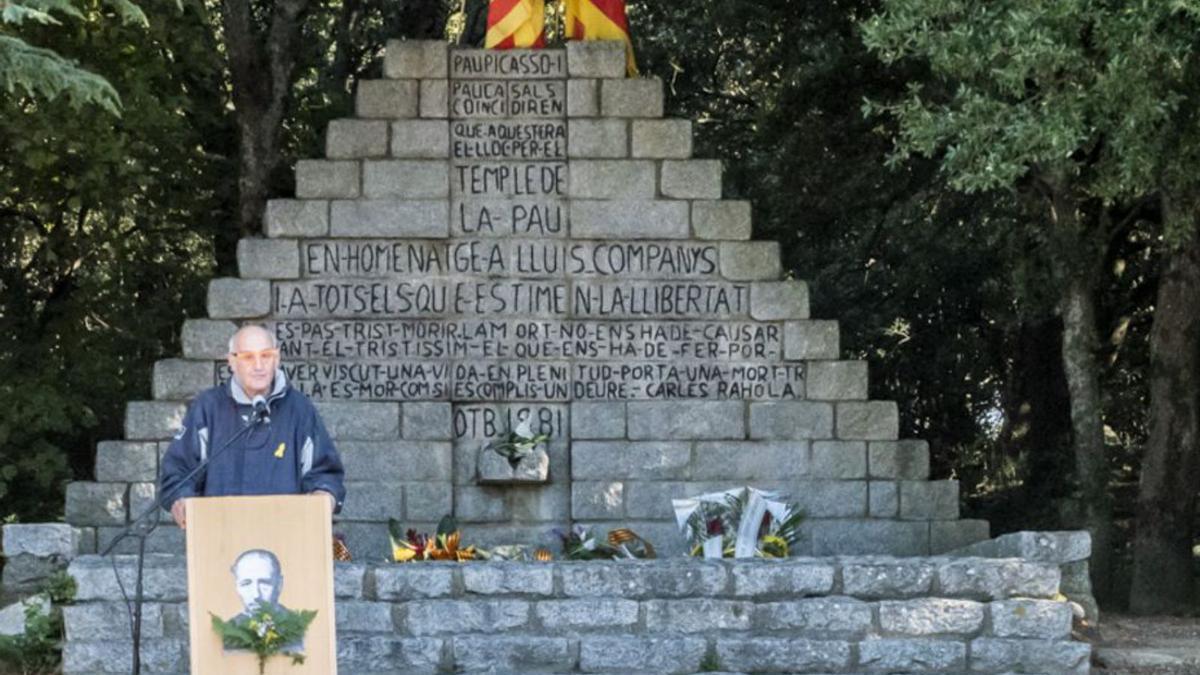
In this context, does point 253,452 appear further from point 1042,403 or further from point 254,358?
point 1042,403

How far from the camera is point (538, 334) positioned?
14586mm

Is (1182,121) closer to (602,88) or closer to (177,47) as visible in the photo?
(602,88)

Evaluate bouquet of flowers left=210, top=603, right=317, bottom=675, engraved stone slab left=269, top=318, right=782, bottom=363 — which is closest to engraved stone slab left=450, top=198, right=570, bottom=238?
engraved stone slab left=269, top=318, right=782, bottom=363

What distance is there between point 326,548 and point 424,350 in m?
6.00

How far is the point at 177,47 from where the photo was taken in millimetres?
17422

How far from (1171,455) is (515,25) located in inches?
249

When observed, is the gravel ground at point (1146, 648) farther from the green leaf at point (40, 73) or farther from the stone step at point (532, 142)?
the green leaf at point (40, 73)

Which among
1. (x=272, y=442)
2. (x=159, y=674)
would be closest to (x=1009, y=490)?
(x=159, y=674)

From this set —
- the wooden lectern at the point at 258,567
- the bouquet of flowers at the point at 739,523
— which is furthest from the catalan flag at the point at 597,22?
the wooden lectern at the point at 258,567

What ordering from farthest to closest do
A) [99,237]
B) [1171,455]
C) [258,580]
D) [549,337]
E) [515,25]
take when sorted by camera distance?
[99,237] < [1171,455] < [515,25] < [549,337] < [258,580]

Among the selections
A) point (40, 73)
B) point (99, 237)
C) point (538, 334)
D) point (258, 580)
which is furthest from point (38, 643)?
point (99, 237)

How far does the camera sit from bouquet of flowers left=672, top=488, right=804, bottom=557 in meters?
13.6

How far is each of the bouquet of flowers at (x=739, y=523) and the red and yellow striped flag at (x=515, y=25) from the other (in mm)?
3479

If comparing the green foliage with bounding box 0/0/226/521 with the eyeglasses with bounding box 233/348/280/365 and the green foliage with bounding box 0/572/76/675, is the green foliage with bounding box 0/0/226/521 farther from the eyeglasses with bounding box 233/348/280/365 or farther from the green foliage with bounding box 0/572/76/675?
the eyeglasses with bounding box 233/348/280/365
